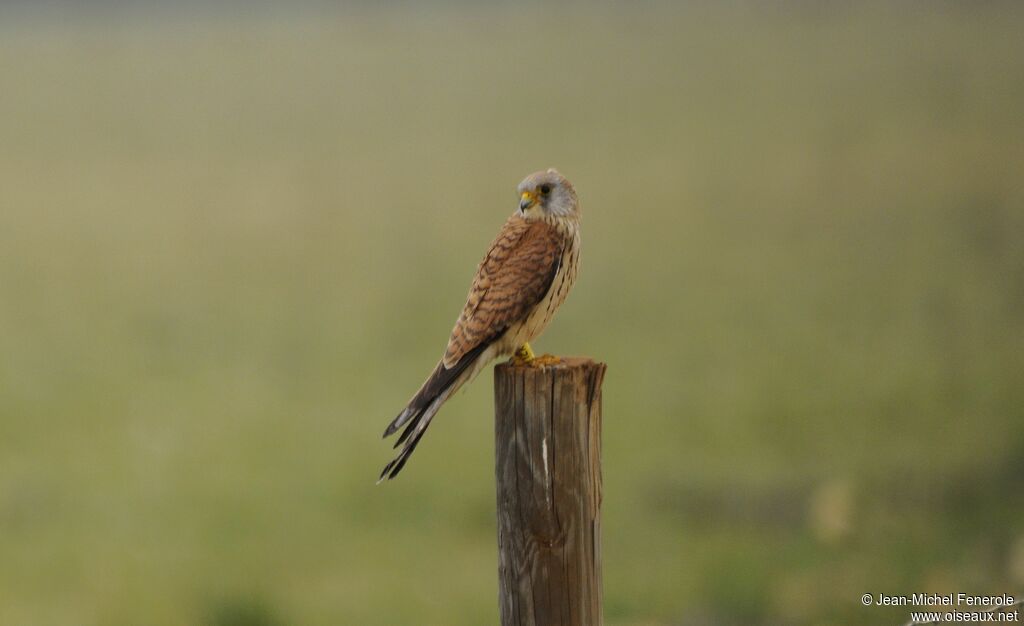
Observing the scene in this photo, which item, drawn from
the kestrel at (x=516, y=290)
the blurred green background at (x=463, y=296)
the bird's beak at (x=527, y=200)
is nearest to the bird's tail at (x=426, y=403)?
the kestrel at (x=516, y=290)

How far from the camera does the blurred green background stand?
16.5 ft

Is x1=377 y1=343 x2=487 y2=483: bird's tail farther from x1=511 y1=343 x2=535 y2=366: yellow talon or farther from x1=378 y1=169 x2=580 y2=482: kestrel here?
x1=511 y1=343 x2=535 y2=366: yellow talon

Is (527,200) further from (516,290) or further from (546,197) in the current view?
(516,290)

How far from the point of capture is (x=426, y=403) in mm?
2225

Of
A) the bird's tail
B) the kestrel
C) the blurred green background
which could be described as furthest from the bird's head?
the blurred green background

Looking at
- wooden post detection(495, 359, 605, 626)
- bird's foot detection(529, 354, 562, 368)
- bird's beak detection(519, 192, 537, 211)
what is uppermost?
bird's beak detection(519, 192, 537, 211)

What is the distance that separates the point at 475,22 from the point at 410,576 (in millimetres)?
3366

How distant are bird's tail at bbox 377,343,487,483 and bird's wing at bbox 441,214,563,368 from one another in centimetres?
2

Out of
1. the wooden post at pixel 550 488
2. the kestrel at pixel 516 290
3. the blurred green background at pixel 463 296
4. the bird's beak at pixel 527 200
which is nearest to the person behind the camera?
the wooden post at pixel 550 488

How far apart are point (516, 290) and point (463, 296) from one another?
3449mm

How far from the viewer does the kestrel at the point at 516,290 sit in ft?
7.61

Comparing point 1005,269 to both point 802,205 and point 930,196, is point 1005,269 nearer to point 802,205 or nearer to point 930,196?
point 930,196

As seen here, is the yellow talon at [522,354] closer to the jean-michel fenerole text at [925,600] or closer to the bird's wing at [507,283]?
the bird's wing at [507,283]

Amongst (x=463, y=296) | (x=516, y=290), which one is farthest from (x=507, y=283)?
(x=463, y=296)
